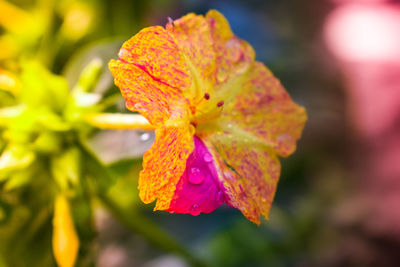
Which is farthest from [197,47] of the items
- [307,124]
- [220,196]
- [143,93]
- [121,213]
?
[307,124]

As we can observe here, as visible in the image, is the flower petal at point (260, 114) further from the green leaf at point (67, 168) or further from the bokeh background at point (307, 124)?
the bokeh background at point (307, 124)

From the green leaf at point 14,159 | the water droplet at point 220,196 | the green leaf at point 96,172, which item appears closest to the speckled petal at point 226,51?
the water droplet at point 220,196

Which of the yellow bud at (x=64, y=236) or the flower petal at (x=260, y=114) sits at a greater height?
the flower petal at (x=260, y=114)

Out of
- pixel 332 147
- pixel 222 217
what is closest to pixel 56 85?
pixel 222 217

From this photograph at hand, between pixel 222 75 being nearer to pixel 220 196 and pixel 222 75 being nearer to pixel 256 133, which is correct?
pixel 256 133

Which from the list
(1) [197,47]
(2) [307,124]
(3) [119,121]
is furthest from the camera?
(2) [307,124]

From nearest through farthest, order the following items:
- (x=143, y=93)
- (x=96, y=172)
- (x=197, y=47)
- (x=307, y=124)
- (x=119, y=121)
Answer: (x=143, y=93), (x=197, y=47), (x=119, y=121), (x=96, y=172), (x=307, y=124)
